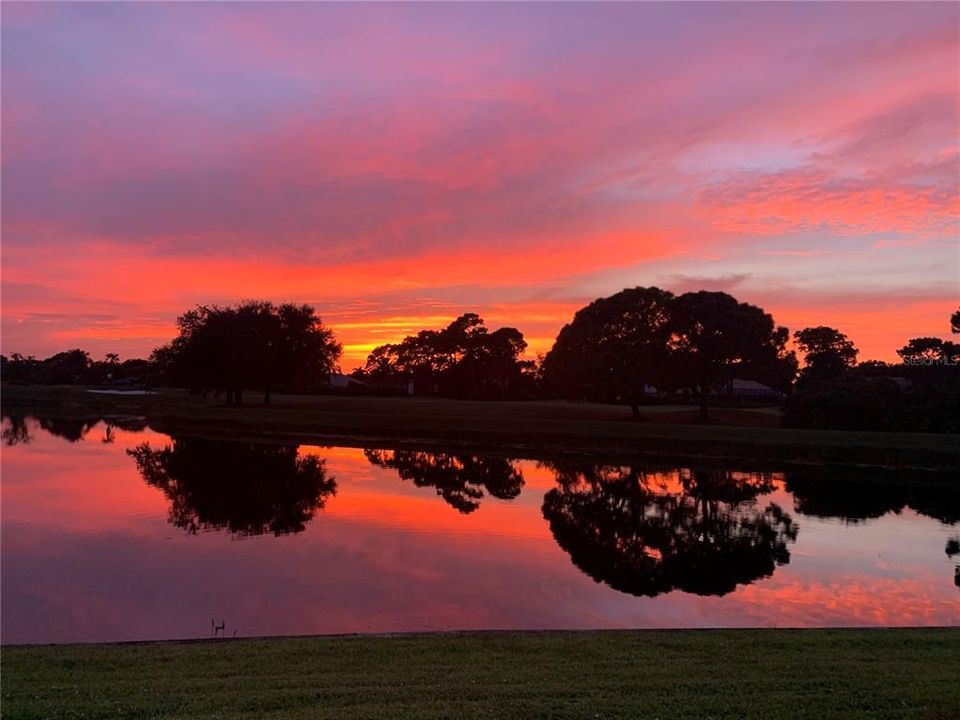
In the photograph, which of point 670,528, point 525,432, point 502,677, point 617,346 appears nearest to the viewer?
point 502,677

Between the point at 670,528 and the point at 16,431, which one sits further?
the point at 16,431

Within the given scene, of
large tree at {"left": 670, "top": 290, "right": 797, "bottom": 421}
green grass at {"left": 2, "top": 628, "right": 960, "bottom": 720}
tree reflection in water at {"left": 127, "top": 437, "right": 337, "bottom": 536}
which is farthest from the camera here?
large tree at {"left": 670, "top": 290, "right": 797, "bottom": 421}

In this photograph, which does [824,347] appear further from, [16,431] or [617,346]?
[16,431]

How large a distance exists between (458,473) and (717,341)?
3109cm

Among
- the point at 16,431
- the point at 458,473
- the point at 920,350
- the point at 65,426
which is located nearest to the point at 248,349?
the point at 65,426

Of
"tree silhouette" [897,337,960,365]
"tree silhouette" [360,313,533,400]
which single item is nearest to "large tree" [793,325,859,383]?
"tree silhouette" [897,337,960,365]

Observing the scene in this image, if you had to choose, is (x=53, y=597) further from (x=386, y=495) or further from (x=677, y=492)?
(x=677, y=492)

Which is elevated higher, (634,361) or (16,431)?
(634,361)

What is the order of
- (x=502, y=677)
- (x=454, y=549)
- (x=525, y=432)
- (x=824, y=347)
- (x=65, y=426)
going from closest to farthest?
(x=502, y=677) → (x=454, y=549) → (x=525, y=432) → (x=65, y=426) → (x=824, y=347)

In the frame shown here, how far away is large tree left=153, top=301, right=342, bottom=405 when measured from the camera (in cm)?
7550

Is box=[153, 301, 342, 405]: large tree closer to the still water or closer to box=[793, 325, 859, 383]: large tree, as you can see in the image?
the still water

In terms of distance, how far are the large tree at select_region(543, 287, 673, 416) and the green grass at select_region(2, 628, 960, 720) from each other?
49.3m

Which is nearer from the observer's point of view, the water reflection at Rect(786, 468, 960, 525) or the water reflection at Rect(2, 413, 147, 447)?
the water reflection at Rect(786, 468, 960, 525)

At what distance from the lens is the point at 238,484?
99.5 feet
